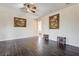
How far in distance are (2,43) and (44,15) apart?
4.27ft

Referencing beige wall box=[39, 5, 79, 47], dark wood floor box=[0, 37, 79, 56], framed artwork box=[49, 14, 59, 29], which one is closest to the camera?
dark wood floor box=[0, 37, 79, 56]

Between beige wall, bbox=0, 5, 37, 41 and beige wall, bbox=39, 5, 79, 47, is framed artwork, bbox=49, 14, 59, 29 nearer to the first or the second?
beige wall, bbox=39, 5, 79, 47

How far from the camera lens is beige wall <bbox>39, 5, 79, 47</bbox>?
2.88 meters

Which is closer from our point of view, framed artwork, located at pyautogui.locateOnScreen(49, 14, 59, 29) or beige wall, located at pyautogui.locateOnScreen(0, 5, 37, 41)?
beige wall, located at pyautogui.locateOnScreen(0, 5, 37, 41)

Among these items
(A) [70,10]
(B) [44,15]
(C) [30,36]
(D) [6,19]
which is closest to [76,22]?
(A) [70,10]

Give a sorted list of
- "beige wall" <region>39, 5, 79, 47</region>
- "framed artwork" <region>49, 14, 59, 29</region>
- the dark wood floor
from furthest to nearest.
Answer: "beige wall" <region>39, 5, 79, 47</region> → "framed artwork" <region>49, 14, 59, 29</region> → the dark wood floor

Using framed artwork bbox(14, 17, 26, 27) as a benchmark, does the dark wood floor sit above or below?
below

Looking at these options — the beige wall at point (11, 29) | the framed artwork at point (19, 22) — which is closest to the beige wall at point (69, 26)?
the beige wall at point (11, 29)

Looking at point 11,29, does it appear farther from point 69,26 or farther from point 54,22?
point 69,26

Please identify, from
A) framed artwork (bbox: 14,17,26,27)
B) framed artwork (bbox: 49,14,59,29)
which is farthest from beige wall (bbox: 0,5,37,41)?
framed artwork (bbox: 49,14,59,29)

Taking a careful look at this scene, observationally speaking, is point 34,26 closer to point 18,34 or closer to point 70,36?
point 18,34

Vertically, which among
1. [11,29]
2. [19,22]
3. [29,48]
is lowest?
[29,48]

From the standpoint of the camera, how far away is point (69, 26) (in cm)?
315

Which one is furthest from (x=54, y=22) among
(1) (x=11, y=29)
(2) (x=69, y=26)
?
(1) (x=11, y=29)
